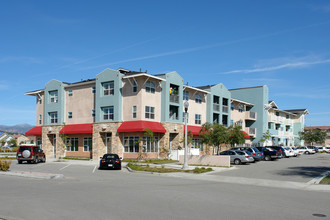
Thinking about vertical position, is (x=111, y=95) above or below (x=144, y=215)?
above

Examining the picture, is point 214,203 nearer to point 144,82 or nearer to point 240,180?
point 240,180

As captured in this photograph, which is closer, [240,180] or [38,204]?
[38,204]

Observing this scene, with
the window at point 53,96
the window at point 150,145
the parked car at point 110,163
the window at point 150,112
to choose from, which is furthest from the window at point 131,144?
the window at point 53,96

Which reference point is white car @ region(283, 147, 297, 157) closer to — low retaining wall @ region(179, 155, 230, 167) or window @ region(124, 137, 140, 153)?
low retaining wall @ region(179, 155, 230, 167)

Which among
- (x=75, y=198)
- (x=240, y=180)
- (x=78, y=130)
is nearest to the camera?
(x=75, y=198)

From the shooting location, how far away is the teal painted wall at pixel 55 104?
4509 centimetres

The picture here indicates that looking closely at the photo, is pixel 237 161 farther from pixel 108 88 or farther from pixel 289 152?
pixel 289 152

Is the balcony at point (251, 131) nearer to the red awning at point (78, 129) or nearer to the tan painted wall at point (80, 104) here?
the tan painted wall at point (80, 104)

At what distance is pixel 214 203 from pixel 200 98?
120 ft

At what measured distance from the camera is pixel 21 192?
13.0 meters

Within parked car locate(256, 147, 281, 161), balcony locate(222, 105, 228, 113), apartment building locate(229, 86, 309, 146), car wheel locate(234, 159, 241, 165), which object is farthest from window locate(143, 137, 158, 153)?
apartment building locate(229, 86, 309, 146)

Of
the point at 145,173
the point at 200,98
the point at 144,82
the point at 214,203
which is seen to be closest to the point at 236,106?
the point at 200,98

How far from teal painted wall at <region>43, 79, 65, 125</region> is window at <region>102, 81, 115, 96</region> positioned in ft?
27.6

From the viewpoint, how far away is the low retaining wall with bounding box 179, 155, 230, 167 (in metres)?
28.6
